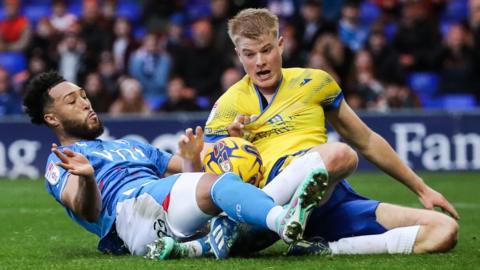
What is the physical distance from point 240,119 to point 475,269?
1.70 meters

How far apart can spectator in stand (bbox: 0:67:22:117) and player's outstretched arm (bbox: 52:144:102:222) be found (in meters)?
10.2

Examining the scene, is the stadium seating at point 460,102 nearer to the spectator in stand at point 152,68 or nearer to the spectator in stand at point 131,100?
the spectator in stand at point 152,68

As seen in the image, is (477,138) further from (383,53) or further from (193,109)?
(193,109)

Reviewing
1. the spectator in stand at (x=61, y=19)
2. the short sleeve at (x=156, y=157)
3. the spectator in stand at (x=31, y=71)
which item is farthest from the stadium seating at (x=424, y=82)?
the short sleeve at (x=156, y=157)

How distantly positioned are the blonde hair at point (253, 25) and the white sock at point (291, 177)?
37.4 inches

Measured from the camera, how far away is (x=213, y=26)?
17172 mm

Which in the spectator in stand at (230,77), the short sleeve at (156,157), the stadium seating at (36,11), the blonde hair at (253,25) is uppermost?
the blonde hair at (253,25)

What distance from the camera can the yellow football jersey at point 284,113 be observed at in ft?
22.4

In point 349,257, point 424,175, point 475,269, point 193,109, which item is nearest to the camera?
point 475,269

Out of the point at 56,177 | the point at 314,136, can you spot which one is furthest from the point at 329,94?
the point at 56,177

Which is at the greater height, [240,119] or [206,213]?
[240,119]

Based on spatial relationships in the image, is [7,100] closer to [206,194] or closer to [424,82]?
[424,82]

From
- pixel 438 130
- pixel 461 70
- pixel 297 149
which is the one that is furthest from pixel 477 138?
pixel 297 149

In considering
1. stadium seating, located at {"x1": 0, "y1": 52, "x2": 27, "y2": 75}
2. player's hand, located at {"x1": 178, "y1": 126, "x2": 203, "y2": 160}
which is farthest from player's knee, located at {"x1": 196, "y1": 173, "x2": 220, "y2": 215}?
stadium seating, located at {"x1": 0, "y1": 52, "x2": 27, "y2": 75}
